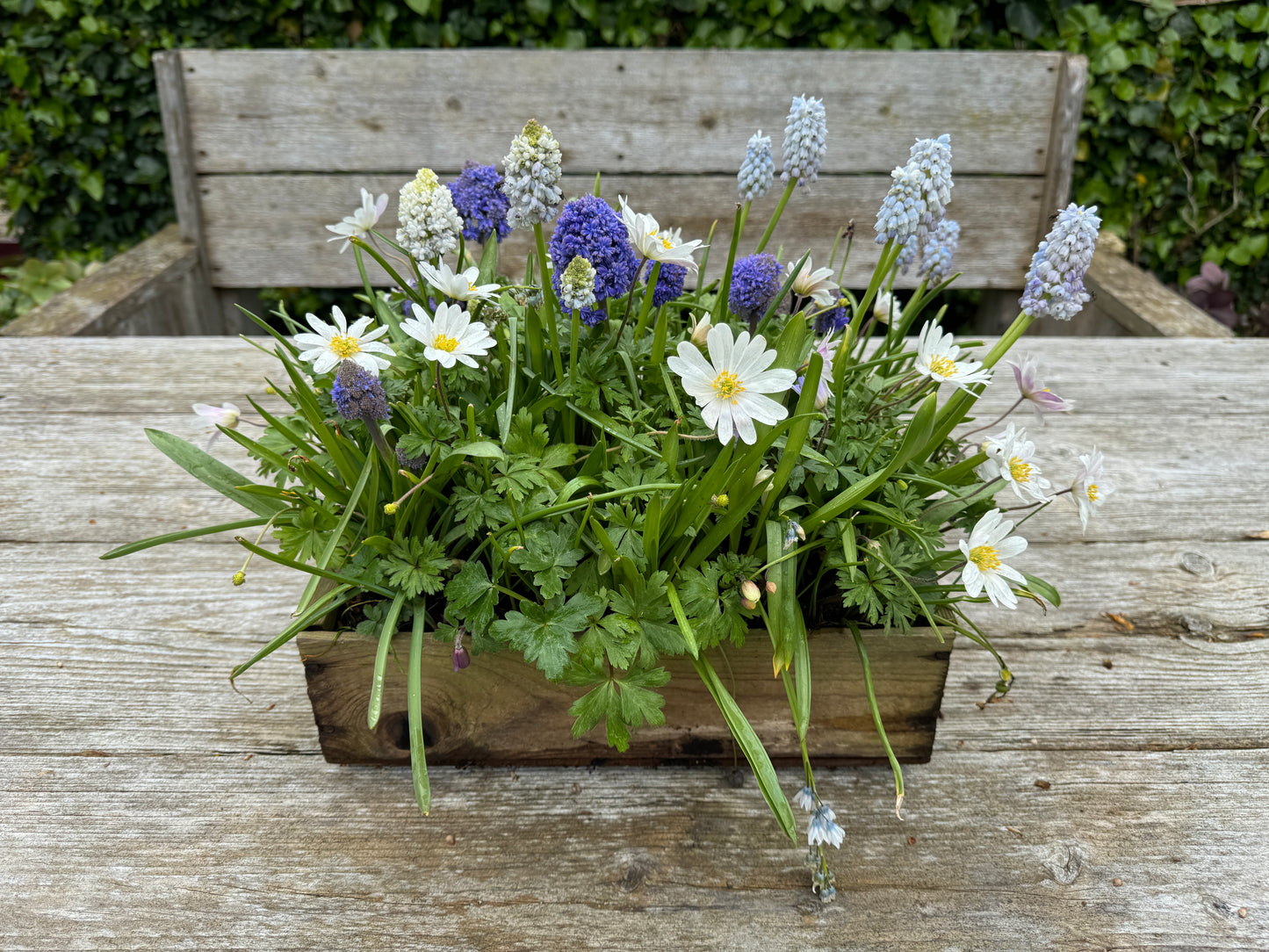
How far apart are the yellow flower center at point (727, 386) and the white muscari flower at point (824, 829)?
13.2 inches

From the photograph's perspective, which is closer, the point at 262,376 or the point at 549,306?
the point at 549,306

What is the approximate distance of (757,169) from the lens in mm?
770

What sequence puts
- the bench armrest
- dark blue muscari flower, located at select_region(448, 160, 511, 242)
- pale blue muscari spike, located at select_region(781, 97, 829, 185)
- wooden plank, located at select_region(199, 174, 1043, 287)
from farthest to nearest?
1. wooden plank, located at select_region(199, 174, 1043, 287)
2. the bench armrest
3. dark blue muscari flower, located at select_region(448, 160, 511, 242)
4. pale blue muscari spike, located at select_region(781, 97, 829, 185)

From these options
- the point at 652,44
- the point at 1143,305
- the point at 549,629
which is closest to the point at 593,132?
the point at 652,44

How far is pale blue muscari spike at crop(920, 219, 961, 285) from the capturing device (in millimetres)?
767

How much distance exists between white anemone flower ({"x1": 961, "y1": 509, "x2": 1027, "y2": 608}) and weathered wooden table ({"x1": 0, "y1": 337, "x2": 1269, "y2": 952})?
23 cm

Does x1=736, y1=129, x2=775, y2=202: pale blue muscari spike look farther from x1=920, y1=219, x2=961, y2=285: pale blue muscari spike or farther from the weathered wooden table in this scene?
the weathered wooden table

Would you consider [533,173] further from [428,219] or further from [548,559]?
[548,559]

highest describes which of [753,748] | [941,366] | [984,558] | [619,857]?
[941,366]

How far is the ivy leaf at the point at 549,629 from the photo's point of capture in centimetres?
66

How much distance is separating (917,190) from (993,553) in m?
0.30

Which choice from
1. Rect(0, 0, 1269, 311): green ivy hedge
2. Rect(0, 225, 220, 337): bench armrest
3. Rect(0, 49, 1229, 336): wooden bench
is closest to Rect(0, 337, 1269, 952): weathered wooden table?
Rect(0, 225, 220, 337): bench armrest

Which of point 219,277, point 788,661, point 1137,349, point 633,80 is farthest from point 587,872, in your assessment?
point 219,277

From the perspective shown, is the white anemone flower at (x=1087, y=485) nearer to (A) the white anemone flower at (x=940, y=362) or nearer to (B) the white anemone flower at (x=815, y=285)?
(A) the white anemone flower at (x=940, y=362)
